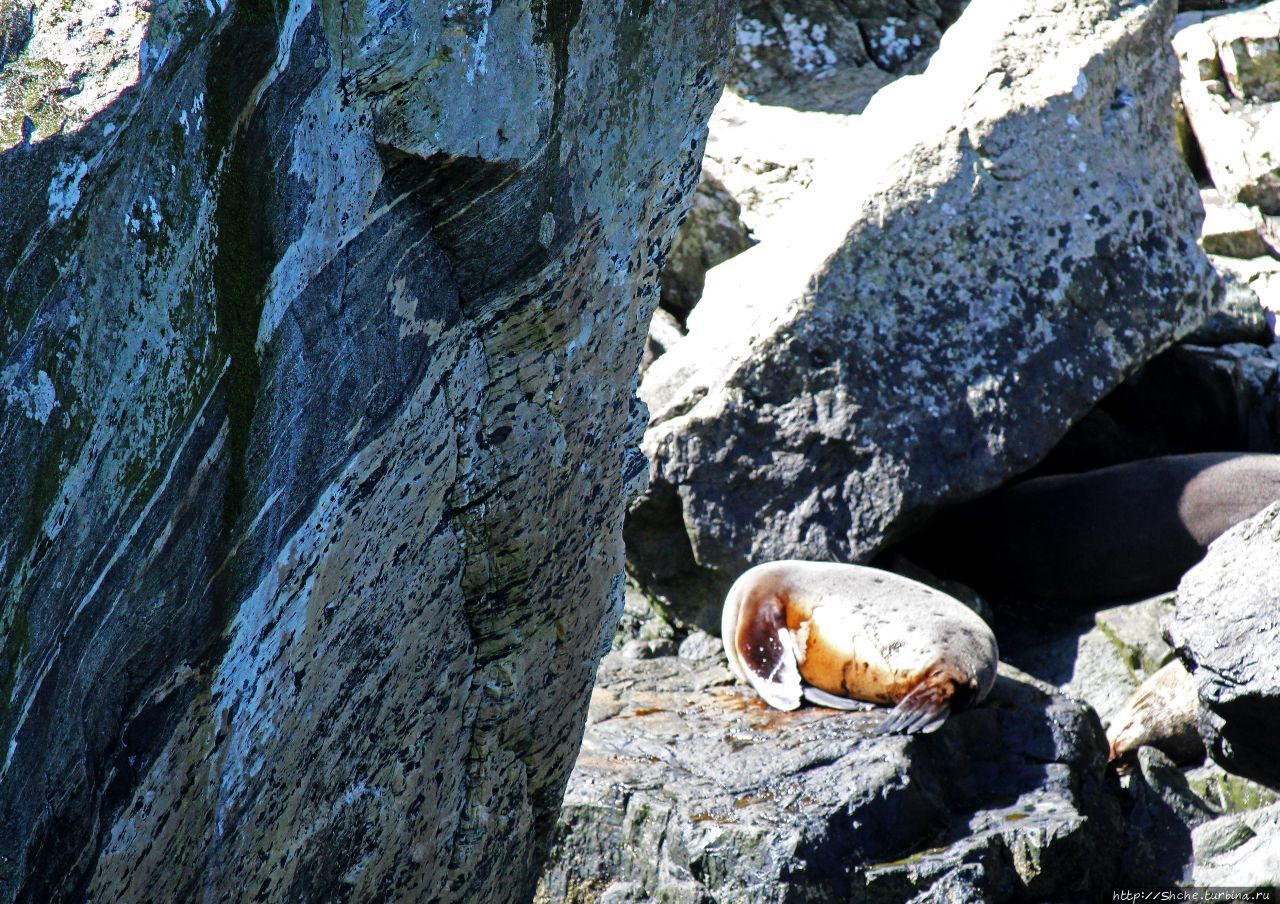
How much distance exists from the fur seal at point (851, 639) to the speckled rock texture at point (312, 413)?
1918 mm

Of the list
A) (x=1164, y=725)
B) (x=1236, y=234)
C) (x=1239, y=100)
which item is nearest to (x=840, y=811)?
(x=1164, y=725)

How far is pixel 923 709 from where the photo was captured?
399 centimetres

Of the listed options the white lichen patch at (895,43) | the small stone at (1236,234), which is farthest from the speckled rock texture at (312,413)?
the white lichen patch at (895,43)

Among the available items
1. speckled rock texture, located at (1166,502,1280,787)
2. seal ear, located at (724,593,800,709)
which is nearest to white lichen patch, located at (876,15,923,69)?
seal ear, located at (724,593,800,709)

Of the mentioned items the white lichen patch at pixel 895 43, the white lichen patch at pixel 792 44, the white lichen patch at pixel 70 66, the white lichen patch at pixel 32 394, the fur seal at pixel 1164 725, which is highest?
the white lichen patch at pixel 70 66

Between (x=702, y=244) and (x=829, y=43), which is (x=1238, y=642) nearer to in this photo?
(x=702, y=244)

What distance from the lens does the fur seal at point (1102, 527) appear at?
5.18 meters

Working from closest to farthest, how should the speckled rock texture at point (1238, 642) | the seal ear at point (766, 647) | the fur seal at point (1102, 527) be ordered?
the speckled rock texture at point (1238, 642) < the seal ear at point (766, 647) < the fur seal at point (1102, 527)

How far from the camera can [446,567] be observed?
88.1 inches

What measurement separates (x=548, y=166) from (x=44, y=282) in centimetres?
89

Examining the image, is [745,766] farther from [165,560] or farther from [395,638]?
[165,560]

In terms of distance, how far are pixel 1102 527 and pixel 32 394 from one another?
466 centimetres

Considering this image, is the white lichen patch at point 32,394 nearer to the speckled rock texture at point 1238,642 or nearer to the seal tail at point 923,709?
the speckled rock texture at point 1238,642

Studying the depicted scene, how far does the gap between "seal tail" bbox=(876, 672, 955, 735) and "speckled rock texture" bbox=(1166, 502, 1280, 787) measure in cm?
77
